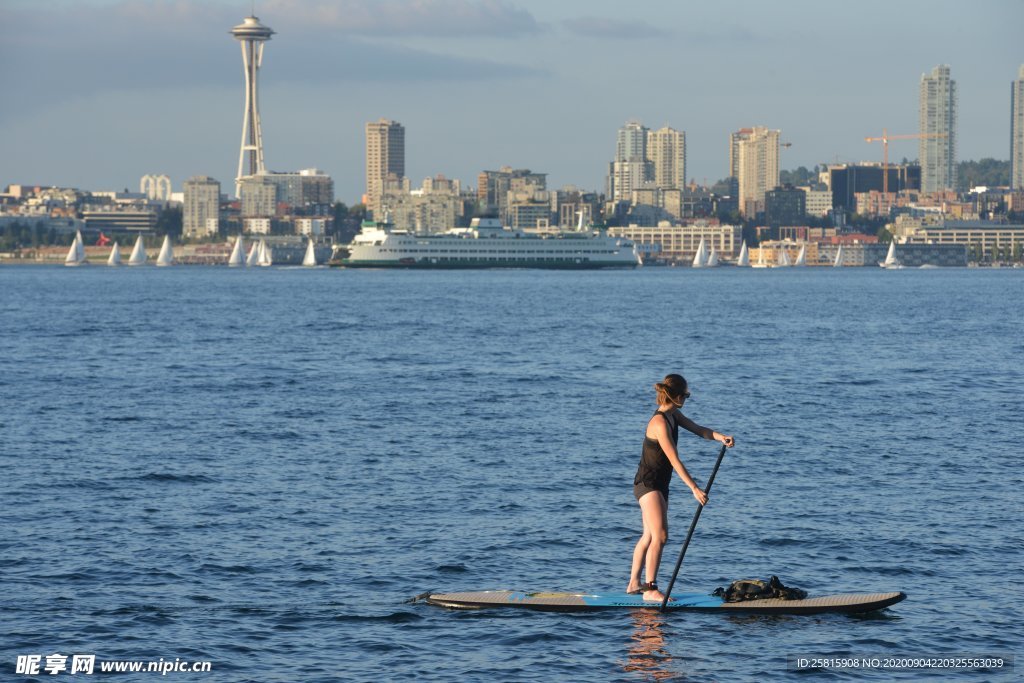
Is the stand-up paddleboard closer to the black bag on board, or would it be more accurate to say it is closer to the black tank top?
the black bag on board

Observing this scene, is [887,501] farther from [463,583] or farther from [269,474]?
[269,474]

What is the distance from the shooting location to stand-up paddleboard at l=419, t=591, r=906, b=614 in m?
16.2

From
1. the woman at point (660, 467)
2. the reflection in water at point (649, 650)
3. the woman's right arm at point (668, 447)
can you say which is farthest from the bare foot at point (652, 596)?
the woman's right arm at point (668, 447)

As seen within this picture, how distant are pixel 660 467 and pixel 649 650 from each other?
5.85ft

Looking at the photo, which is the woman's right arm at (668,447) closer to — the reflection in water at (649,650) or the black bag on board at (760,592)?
the reflection in water at (649,650)

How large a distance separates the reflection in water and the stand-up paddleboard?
0.53ft

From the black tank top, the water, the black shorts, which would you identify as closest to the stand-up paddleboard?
the water

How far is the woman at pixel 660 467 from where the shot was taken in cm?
1494

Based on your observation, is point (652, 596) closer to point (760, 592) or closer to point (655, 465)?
point (760, 592)

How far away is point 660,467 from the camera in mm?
15320

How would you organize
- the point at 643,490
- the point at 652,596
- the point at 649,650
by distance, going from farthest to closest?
the point at 652,596
the point at 643,490
the point at 649,650

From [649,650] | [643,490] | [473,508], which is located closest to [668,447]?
[643,490]

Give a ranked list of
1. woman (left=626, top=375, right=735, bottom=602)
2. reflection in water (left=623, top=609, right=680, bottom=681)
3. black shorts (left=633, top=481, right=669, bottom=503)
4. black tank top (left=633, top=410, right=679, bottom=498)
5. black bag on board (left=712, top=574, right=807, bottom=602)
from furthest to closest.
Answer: black bag on board (left=712, top=574, right=807, bottom=602) < black shorts (left=633, top=481, right=669, bottom=503) < black tank top (left=633, top=410, right=679, bottom=498) < woman (left=626, top=375, right=735, bottom=602) < reflection in water (left=623, top=609, right=680, bottom=681)

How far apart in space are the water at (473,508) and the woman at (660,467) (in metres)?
0.77
